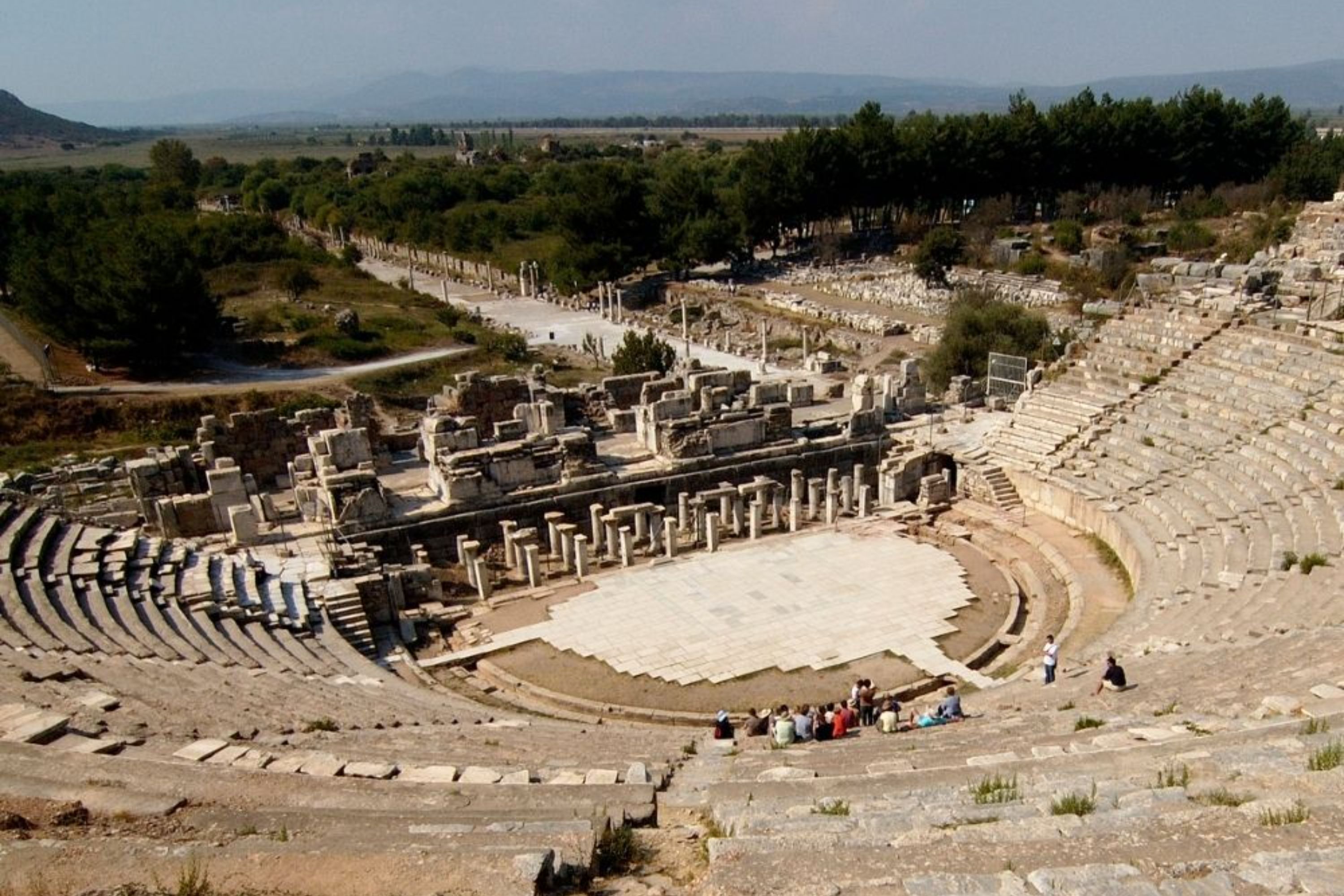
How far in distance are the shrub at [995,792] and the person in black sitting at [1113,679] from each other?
17.7ft

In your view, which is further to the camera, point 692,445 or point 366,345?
point 366,345

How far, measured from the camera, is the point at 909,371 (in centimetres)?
2880

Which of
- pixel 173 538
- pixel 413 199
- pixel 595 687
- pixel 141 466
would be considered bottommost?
pixel 595 687

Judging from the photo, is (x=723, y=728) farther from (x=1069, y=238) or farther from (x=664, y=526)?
(x=1069, y=238)

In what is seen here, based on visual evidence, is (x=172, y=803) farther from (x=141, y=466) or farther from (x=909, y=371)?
(x=909, y=371)

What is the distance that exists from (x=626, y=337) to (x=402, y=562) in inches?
704

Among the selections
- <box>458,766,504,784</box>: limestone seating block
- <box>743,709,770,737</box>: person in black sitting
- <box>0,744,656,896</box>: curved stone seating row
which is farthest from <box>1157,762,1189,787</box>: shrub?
<box>743,709,770,737</box>: person in black sitting

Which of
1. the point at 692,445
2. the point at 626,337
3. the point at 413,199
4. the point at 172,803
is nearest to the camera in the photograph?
the point at 172,803

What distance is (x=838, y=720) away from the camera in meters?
13.0

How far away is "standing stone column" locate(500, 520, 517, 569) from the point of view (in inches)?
848

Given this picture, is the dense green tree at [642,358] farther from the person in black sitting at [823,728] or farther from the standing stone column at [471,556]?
the person in black sitting at [823,728]

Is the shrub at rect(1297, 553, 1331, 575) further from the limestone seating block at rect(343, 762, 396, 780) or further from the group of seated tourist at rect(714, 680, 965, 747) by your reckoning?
the limestone seating block at rect(343, 762, 396, 780)

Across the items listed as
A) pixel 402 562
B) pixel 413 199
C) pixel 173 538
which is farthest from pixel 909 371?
pixel 413 199

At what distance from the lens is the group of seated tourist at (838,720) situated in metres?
12.8
